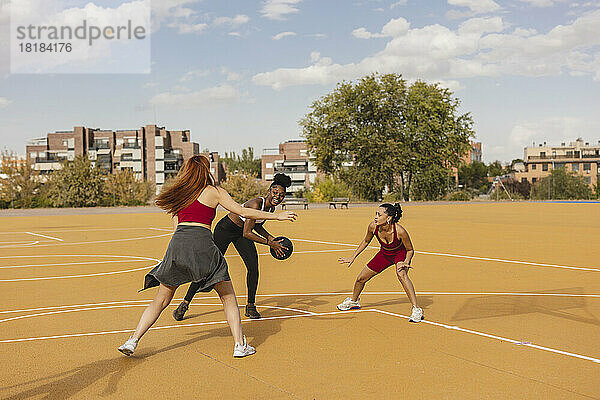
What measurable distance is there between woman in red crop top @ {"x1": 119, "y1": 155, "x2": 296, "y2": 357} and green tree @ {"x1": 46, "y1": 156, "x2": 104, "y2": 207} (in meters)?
51.2

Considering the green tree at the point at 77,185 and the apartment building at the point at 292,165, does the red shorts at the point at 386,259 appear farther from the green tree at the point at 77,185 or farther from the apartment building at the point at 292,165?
the apartment building at the point at 292,165

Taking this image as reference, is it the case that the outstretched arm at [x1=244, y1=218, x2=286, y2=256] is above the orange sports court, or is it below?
above

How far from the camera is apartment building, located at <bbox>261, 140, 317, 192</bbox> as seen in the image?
5482 inches

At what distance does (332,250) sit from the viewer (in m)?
17.5

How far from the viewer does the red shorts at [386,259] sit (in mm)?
8188

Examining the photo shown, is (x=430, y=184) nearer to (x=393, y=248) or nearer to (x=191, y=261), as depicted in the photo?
(x=393, y=248)

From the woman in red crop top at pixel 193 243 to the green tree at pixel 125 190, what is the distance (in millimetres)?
50790

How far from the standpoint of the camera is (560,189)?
222ft

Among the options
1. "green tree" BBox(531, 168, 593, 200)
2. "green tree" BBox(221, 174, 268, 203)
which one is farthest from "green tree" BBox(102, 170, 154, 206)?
"green tree" BBox(531, 168, 593, 200)

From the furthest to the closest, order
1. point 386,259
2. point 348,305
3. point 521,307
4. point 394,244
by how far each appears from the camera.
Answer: point 521,307 < point 348,305 < point 386,259 < point 394,244

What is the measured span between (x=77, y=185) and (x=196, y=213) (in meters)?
51.9

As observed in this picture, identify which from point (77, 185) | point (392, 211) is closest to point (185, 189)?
point (392, 211)

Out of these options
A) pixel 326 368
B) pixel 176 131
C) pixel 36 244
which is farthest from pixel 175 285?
pixel 176 131

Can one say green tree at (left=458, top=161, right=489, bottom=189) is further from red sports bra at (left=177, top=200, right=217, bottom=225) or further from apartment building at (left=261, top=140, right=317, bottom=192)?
red sports bra at (left=177, top=200, right=217, bottom=225)
